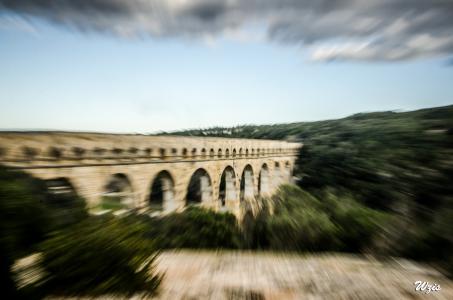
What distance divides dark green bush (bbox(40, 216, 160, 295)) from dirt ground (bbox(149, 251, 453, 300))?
0.47 metres

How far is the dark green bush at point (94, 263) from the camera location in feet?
12.2

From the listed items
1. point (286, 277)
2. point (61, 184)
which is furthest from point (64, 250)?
point (61, 184)

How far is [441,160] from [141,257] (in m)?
7.25

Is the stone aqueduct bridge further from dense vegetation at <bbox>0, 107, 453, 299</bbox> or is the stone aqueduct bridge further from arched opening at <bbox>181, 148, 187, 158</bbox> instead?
dense vegetation at <bbox>0, 107, 453, 299</bbox>

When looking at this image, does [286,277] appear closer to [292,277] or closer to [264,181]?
[292,277]

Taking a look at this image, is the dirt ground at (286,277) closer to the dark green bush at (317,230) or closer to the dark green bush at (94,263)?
the dark green bush at (94,263)

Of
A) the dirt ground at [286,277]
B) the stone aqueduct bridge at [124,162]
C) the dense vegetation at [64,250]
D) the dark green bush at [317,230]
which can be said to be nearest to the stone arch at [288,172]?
the stone aqueduct bridge at [124,162]

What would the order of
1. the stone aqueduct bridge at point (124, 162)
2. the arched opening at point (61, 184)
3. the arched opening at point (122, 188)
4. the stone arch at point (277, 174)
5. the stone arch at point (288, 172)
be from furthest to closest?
the stone arch at point (288, 172) → the stone arch at point (277, 174) → the arched opening at point (122, 188) → the arched opening at point (61, 184) → the stone aqueduct bridge at point (124, 162)

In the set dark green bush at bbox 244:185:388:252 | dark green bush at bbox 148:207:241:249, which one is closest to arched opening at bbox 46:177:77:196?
dark green bush at bbox 148:207:241:249

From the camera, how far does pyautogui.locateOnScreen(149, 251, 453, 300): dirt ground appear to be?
3.99m

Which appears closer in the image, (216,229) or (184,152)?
(216,229)
